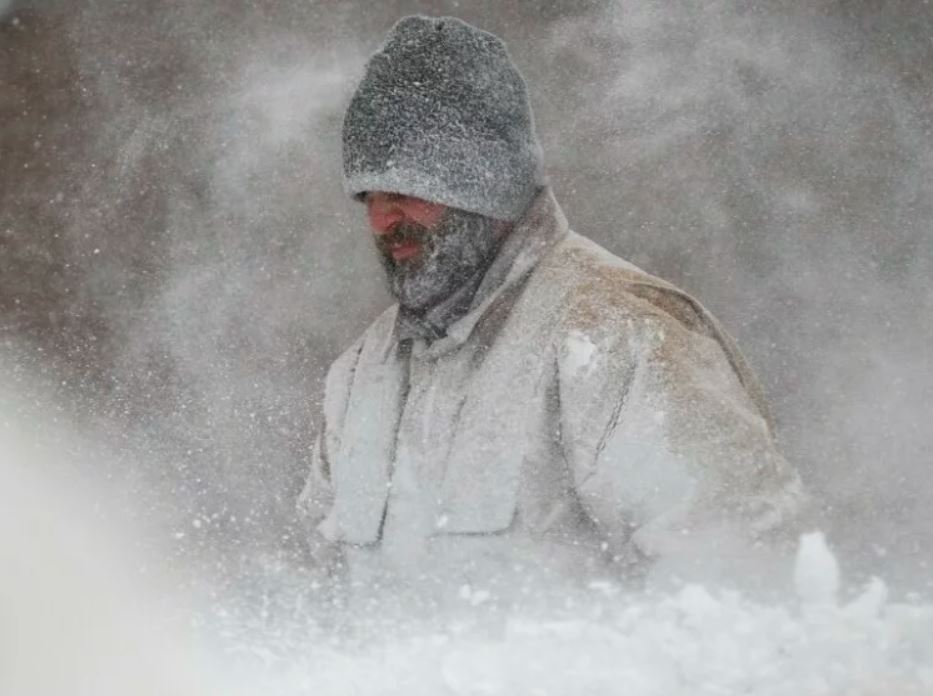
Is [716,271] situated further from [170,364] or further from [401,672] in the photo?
[170,364]

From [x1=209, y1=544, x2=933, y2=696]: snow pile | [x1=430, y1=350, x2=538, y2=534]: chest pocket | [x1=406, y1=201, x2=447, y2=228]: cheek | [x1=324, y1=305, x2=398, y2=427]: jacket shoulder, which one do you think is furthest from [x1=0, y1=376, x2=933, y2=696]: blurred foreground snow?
[x1=406, y1=201, x2=447, y2=228]: cheek

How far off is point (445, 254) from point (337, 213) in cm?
33

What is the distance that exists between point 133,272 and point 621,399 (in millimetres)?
915

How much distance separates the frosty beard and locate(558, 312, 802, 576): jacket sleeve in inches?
7.2

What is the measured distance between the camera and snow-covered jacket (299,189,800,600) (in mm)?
2037

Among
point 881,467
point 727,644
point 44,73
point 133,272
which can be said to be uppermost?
point 44,73

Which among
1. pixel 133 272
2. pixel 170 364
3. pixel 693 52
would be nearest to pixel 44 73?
pixel 133 272

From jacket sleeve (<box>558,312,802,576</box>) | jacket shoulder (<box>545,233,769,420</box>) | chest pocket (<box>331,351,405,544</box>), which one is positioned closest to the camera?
jacket sleeve (<box>558,312,802,576</box>)

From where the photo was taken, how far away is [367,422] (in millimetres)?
2275

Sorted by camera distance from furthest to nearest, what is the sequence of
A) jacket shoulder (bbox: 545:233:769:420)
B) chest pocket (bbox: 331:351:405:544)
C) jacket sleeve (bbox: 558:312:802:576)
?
chest pocket (bbox: 331:351:405:544) < jacket shoulder (bbox: 545:233:769:420) < jacket sleeve (bbox: 558:312:802:576)

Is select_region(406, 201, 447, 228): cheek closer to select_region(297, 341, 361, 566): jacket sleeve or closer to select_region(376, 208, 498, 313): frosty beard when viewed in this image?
select_region(376, 208, 498, 313): frosty beard

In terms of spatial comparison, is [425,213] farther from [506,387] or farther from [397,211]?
[506,387]

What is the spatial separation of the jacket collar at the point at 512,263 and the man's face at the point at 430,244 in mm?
23

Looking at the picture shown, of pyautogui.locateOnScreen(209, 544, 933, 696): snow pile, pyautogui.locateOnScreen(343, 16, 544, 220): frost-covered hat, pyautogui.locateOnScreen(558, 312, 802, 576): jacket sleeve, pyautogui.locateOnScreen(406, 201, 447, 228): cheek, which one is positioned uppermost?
pyautogui.locateOnScreen(343, 16, 544, 220): frost-covered hat
